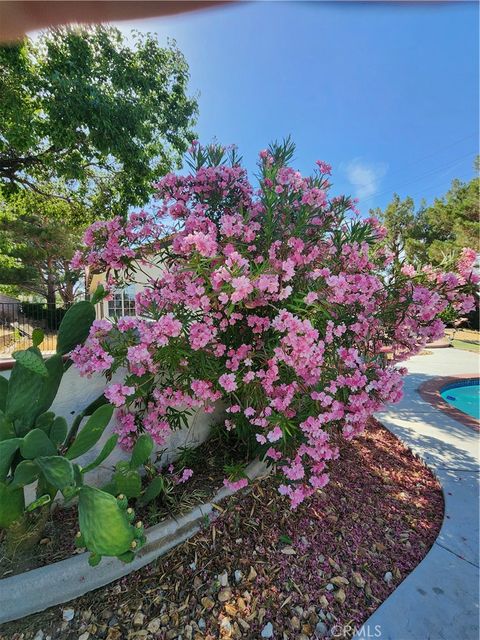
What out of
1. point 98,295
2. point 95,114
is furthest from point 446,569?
point 95,114

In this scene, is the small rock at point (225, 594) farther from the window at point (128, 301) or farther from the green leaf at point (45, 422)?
the window at point (128, 301)

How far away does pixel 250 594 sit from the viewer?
1.62 meters

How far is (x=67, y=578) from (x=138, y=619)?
41 centimetres

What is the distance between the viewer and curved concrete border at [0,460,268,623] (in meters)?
1.49

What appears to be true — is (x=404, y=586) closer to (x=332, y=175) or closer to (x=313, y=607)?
(x=313, y=607)

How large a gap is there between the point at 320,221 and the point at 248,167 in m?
0.78

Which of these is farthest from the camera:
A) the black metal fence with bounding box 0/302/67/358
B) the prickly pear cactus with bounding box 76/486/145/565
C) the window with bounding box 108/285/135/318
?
the black metal fence with bounding box 0/302/67/358

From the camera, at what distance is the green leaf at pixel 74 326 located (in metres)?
1.94

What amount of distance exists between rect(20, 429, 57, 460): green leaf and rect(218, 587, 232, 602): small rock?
3.65ft

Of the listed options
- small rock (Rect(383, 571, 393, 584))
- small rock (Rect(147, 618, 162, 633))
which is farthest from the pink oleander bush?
small rock (Rect(147, 618, 162, 633))

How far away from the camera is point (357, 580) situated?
5.77 feet

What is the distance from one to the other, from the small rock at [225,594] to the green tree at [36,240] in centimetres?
722

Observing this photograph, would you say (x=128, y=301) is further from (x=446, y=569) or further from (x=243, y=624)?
(x=446, y=569)

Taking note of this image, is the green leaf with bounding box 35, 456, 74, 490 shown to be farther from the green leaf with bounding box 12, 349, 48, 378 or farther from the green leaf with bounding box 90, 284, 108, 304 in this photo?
the green leaf with bounding box 90, 284, 108, 304
